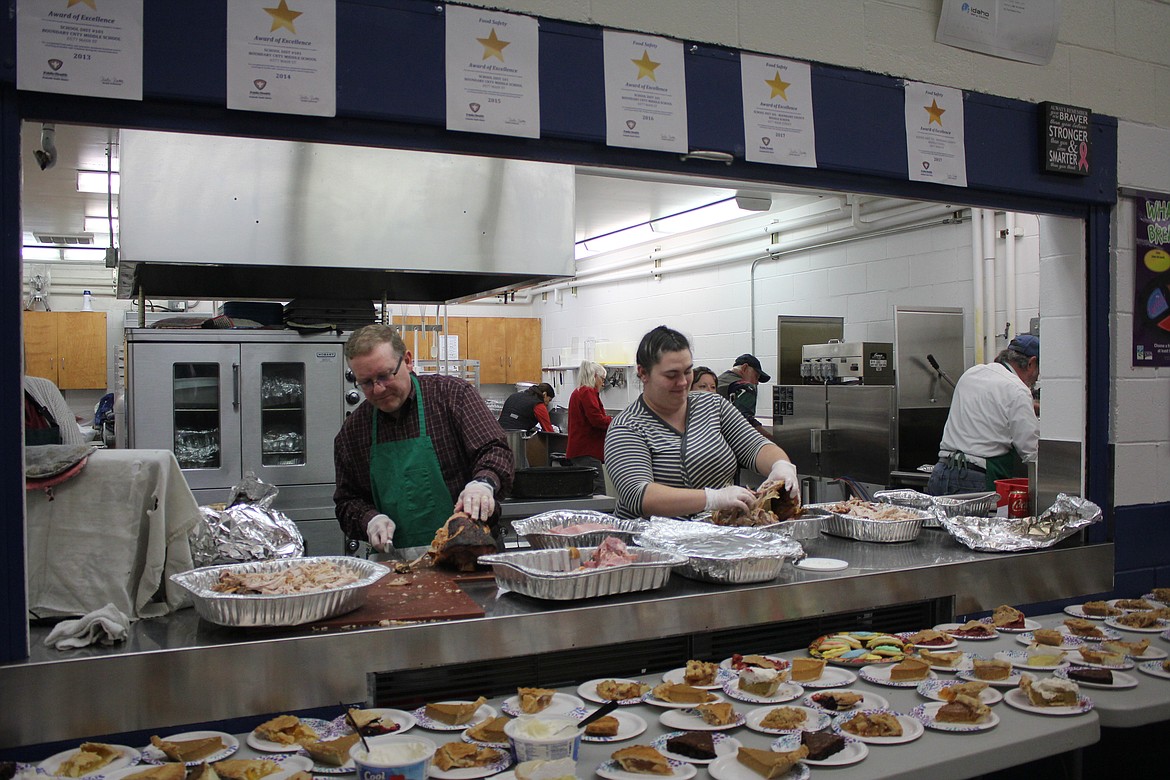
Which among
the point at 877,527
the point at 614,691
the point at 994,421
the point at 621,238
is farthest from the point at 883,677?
the point at 621,238

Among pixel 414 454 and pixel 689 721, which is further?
pixel 414 454

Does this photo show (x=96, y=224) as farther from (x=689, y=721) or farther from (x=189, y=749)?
(x=689, y=721)

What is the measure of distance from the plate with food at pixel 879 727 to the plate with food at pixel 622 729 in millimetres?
412

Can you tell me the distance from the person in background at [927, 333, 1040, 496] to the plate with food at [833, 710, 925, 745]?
10.8 feet

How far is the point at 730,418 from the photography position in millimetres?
3404

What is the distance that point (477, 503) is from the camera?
2.67 meters

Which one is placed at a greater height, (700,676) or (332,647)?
(332,647)

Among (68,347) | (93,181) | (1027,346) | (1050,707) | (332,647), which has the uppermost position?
(93,181)

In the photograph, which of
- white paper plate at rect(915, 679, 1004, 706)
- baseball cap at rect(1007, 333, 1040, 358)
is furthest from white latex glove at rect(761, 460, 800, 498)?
baseball cap at rect(1007, 333, 1040, 358)

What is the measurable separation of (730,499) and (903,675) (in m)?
0.83

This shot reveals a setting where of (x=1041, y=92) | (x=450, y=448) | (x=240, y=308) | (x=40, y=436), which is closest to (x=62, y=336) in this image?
(x=240, y=308)

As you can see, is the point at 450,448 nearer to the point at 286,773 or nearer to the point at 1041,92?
the point at 286,773

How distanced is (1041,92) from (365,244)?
3066 mm

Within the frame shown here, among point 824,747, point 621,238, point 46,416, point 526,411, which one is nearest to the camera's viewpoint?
point 824,747
